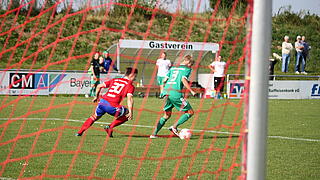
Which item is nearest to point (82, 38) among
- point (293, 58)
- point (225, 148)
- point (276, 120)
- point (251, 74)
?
point (293, 58)

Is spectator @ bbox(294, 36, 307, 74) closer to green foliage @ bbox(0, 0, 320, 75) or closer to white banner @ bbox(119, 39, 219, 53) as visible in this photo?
green foliage @ bbox(0, 0, 320, 75)

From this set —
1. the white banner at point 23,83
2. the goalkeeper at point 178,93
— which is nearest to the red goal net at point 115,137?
the goalkeeper at point 178,93

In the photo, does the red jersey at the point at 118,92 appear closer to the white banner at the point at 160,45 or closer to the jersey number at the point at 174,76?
the jersey number at the point at 174,76

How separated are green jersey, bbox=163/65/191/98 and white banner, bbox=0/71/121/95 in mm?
11514

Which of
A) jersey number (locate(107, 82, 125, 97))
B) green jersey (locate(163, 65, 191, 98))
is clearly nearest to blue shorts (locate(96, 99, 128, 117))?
jersey number (locate(107, 82, 125, 97))

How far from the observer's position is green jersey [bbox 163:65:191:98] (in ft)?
37.8

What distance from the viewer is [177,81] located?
456 inches

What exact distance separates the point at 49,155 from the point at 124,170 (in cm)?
152

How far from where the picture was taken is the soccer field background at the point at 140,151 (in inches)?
296

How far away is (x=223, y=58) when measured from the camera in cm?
3791

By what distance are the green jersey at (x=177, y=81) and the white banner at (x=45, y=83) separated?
11514 millimetres

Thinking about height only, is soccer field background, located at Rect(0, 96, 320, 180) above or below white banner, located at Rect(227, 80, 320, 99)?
above

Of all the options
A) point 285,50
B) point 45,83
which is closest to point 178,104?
point 45,83

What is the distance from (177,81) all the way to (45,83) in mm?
13574
